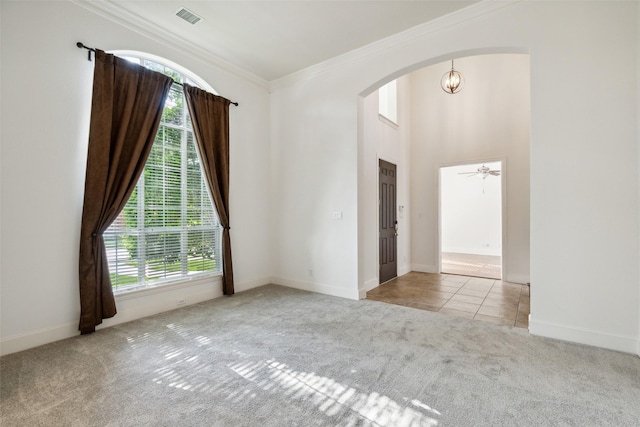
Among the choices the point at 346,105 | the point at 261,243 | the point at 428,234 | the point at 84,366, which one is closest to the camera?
the point at 84,366

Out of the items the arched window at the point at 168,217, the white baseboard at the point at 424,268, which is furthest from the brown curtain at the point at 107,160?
the white baseboard at the point at 424,268

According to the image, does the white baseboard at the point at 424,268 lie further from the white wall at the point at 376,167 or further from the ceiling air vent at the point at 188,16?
the ceiling air vent at the point at 188,16

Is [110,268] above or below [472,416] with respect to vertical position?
above

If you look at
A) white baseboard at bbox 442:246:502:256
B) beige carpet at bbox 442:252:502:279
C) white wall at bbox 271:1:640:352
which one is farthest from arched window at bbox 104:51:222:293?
white baseboard at bbox 442:246:502:256

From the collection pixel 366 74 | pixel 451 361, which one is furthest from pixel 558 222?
pixel 366 74

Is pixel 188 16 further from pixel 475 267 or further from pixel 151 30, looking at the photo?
pixel 475 267

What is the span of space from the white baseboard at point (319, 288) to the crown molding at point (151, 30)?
11.4ft

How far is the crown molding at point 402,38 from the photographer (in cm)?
315

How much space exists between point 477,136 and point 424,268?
2.96 metres

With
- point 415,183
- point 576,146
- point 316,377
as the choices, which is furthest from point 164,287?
point 415,183

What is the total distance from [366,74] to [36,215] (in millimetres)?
4134

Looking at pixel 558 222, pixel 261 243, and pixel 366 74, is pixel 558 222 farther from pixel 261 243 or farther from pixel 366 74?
pixel 261 243

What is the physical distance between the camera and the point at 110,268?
323 centimetres

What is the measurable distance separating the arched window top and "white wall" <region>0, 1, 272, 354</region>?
92 mm
